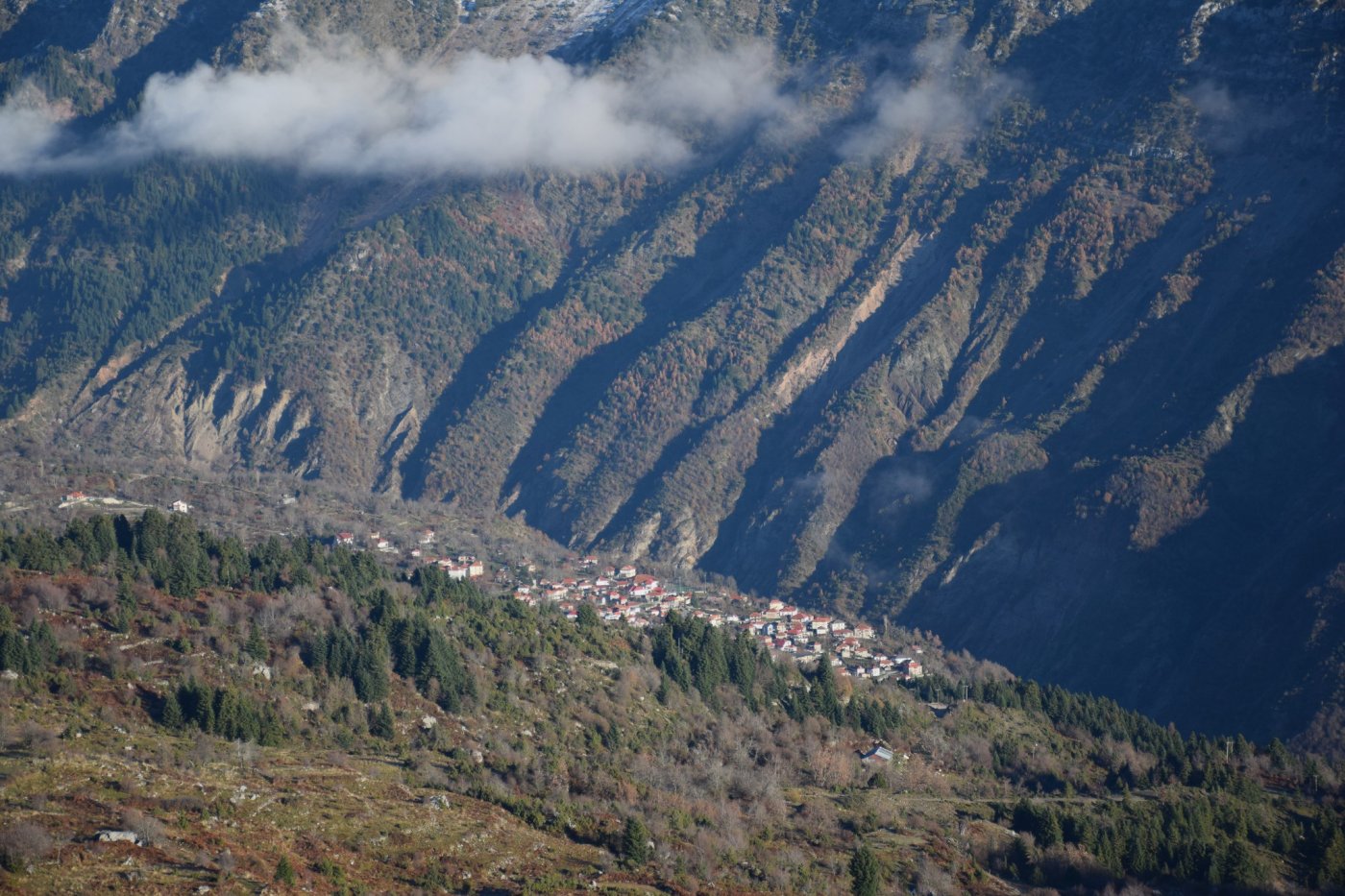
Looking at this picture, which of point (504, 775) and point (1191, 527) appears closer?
point (504, 775)

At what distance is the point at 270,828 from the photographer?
2894 inches

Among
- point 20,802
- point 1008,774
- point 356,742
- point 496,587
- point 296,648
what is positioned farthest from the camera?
point 496,587

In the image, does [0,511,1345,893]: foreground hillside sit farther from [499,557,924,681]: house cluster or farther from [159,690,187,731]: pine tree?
[499,557,924,681]: house cluster

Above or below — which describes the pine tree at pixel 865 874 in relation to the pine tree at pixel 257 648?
above

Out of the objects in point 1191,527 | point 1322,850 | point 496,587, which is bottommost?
point 496,587

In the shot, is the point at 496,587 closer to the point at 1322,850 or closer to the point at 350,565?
the point at 350,565

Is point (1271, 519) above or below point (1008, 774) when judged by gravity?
above

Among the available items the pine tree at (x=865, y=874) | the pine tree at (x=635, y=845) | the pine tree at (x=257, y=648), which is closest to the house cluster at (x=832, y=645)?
the pine tree at (x=257, y=648)

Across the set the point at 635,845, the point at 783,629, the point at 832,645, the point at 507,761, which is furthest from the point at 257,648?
the point at 783,629

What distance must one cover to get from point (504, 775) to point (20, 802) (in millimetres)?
29465

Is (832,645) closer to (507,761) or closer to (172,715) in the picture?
(507,761)

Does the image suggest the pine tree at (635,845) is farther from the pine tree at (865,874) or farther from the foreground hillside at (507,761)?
the pine tree at (865,874)

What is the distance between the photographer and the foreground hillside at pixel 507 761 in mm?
74000

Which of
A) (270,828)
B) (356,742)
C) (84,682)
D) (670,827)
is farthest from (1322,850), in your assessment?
(84,682)
